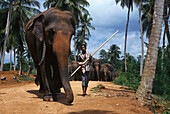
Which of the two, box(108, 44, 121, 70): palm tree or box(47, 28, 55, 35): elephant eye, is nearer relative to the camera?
box(47, 28, 55, 35): elephant eye

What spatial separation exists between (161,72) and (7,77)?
11.2 m

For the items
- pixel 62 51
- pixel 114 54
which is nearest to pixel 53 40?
pixel 62 51

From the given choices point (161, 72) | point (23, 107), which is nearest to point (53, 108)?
point (23, 107)

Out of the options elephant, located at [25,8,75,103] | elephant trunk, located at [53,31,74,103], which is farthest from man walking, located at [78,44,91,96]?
elephant trunk, located at [53,31,74,103]

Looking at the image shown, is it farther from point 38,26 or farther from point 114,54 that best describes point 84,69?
point 114,54

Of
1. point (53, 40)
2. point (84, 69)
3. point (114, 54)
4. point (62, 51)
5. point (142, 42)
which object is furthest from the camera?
point (114, 54)

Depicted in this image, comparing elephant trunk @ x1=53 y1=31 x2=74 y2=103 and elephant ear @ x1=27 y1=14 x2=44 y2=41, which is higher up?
elephant ear @ x1=27 y1=14 x2=44 y2=41

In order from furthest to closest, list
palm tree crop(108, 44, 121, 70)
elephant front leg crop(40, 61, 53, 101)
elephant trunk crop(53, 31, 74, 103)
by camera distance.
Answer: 1. palm tree crop(108, 44, 121, 70)
2. elephant front leg crop(40, 61, 53, 101)
3. elephant trunk crop(53, 31, 74, 103)

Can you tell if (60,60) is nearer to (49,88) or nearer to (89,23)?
(49,88)

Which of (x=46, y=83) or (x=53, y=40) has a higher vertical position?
(x=53, y=40)

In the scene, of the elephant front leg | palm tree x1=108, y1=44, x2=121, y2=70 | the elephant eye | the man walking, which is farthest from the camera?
palm tree x1=108, y1=44, x2=121, y2=70

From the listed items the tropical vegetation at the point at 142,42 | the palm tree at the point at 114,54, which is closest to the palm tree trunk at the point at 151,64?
the tropical vegetation at the point at 142,42

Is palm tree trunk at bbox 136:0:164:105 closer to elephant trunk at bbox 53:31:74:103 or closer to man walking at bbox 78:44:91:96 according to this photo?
man walking at bbox 78:44:91:96

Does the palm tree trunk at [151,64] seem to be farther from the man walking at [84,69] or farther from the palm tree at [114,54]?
the palm tree at [114,54]
